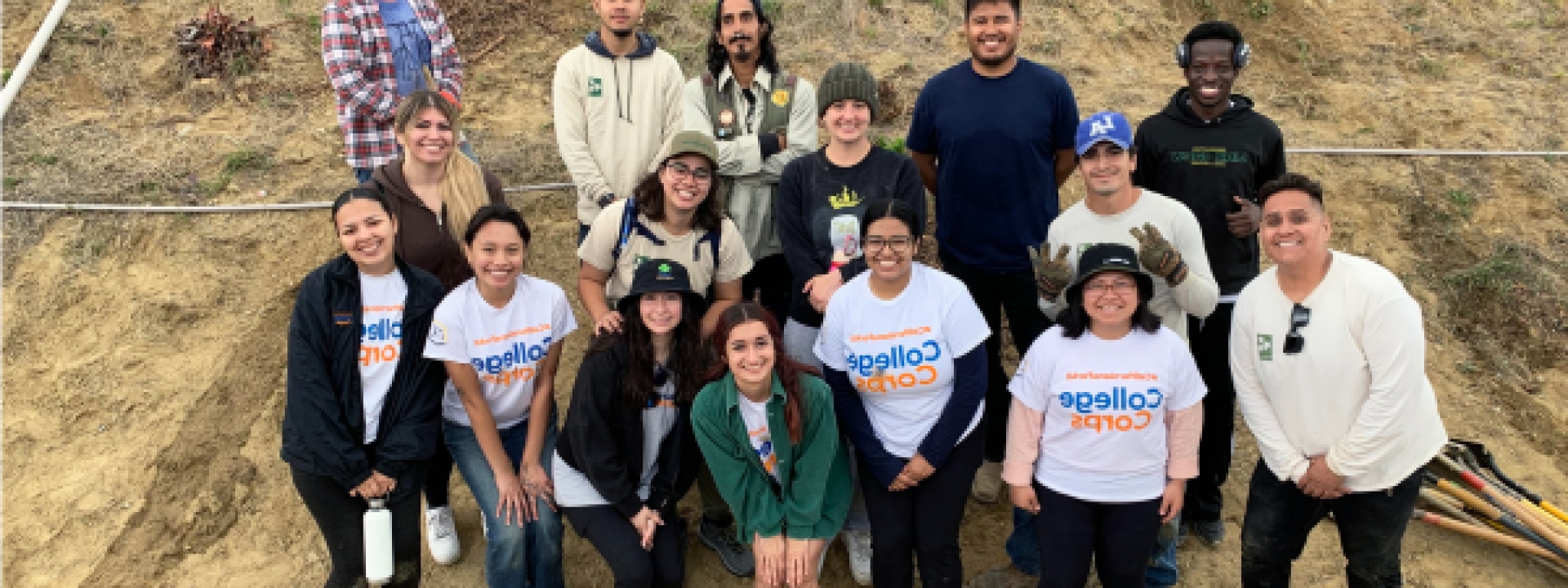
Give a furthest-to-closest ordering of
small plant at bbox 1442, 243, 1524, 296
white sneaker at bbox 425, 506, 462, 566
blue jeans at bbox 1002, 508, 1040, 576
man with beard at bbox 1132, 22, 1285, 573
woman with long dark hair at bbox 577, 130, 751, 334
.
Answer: small plant at bbox 1442, 243, 1524, 296, white sneaker at bbox 425, 506, 462, 566, blue jeans at bbox 1002, 508, 1040, 576, man with beard at bbox 1132, 22, 1285, 573, woman with long dark hair at bbox 577, 130, 751, 334

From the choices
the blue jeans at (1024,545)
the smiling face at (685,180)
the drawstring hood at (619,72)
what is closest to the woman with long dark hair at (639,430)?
the smiling face at (685,180)

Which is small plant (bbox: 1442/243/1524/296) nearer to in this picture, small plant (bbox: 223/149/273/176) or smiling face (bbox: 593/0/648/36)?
smiling face (bbox: 593/0/648/36)

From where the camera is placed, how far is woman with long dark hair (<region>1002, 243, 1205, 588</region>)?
3068 mm

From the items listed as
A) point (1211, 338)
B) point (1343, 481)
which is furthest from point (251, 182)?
point (1343, 481)

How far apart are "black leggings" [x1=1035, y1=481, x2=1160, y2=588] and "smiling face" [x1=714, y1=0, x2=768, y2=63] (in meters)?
2.25

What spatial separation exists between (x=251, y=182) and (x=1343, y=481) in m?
6.45

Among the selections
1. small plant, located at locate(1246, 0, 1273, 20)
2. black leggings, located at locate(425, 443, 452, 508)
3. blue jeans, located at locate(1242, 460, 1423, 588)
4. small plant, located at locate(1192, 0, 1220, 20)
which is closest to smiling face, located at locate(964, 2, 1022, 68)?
blue jeans, located at locate(1242, 460, 1423, 588)

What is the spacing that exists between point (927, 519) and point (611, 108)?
238cm

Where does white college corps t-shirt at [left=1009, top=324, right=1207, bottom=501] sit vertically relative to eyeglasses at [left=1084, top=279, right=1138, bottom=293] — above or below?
below

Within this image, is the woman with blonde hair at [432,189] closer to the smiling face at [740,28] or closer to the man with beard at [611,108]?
the man with beard at [611,108]

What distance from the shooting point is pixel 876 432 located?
11.2 feet

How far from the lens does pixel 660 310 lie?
3336mm

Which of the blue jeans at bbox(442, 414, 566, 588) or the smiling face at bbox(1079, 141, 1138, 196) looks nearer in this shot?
the smiling face at bbox(1079, 141, 1138, 196)

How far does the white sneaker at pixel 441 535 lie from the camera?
423 centimetres
